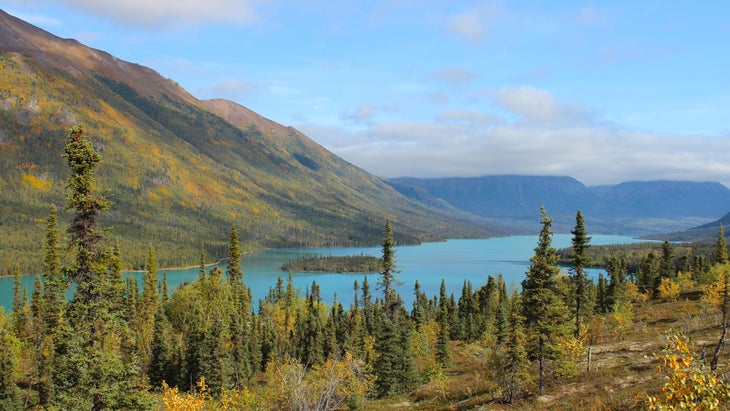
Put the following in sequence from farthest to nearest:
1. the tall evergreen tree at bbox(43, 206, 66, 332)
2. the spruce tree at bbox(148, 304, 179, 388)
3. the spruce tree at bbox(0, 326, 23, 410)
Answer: the spruce tree at bbox(148, 304, 179, 388), the spruce tree at bbox(0, 326, 23, 410), the tall evergreen tree at bbox(43, 206, 66, 332)

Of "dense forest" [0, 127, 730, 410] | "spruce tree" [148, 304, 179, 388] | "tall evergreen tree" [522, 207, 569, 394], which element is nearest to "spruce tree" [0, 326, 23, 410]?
"dense forest" [0, 127, 730, 410]

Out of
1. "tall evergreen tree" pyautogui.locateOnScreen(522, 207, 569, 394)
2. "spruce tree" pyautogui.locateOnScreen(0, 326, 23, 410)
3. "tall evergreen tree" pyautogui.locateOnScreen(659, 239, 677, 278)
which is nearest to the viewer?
"tall evergreen tree" pyautogui.locateOnScreen(522, 207, 569, 394)

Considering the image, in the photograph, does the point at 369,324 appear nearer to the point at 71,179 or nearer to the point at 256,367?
the point at 256,367

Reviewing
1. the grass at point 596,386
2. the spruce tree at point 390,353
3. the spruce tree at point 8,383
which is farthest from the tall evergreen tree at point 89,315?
the spruce tree at point 8,383

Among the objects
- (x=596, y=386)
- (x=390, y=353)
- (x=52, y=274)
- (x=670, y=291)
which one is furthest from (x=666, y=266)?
(x=52, y=274)

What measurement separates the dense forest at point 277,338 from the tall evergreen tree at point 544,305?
0.12m

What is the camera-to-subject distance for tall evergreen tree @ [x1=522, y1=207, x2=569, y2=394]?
39.7 meters

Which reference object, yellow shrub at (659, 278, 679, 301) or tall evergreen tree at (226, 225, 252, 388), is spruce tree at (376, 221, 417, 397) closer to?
tall evergreen tree at (226, 225, 252, 388)

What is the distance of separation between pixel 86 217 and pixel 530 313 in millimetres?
34658

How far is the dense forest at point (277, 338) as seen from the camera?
82.6 ft

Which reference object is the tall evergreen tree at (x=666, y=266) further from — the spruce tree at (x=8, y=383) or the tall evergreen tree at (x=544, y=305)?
the spruce tree at (x=8, y=383)

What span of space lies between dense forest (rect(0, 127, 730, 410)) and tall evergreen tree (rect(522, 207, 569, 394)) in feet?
0.40

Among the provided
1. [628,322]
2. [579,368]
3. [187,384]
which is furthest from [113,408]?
[628,322]

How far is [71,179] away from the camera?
25.3 meters
